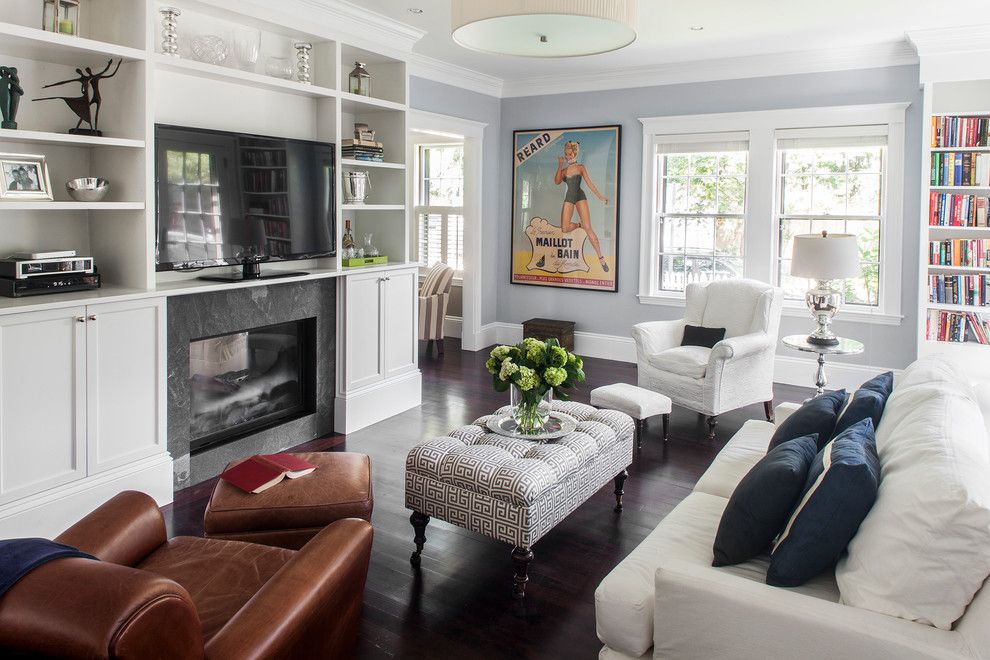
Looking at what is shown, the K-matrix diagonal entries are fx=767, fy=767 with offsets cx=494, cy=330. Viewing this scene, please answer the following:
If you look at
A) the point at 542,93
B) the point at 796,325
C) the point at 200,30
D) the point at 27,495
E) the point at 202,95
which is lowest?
the point at 27,495

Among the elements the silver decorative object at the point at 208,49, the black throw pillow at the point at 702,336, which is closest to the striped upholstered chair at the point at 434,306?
the black throw pillow at the point at 702,336

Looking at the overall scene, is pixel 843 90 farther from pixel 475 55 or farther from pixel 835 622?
pixel 835 622

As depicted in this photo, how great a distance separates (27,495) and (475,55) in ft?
15.4

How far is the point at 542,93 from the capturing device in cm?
752

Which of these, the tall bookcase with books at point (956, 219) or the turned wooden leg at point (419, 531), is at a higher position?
the tall bookcase with books at point (956, 219)

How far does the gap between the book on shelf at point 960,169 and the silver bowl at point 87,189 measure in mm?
5361

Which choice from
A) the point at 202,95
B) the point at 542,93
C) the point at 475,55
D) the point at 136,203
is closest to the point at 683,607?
the point at 136,203

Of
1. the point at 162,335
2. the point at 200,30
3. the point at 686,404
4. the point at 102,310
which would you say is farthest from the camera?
the point at 686,404

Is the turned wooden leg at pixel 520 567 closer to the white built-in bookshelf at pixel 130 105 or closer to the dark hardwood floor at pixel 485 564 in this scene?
the dark hardwood floor at pixel 485 564

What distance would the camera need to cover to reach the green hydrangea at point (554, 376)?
3201mm

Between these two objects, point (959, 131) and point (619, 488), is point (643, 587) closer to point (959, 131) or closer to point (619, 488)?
point (619, 488)

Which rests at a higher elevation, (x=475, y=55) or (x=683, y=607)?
(x=475, y=55)

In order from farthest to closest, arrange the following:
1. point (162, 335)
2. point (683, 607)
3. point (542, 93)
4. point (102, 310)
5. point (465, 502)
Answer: point (542, 93), point (162, 335), point (102, 310), point (465, 502), point (683, 607)

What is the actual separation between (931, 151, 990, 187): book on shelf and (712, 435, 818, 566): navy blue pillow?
14.0 feet
